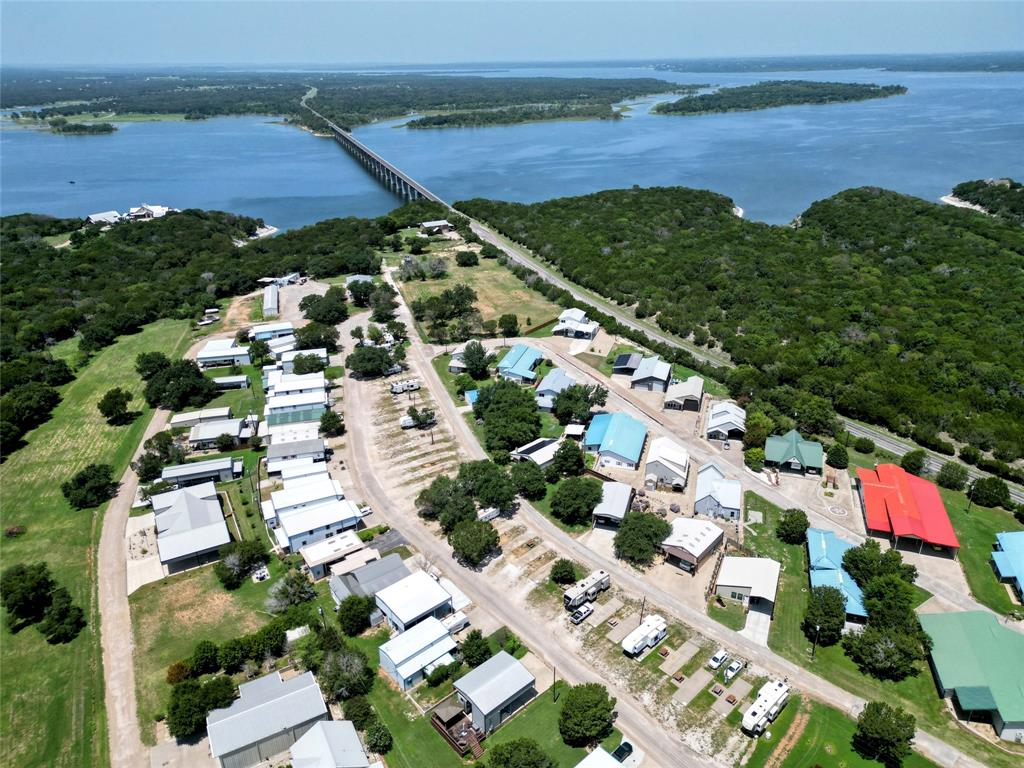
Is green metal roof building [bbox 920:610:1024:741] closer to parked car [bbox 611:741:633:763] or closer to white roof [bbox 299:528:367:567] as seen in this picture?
parked car [bbox 611:741:633:763]

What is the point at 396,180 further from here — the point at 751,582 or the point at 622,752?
the point at 622,752

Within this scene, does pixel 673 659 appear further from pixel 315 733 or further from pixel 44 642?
pixel 44 642

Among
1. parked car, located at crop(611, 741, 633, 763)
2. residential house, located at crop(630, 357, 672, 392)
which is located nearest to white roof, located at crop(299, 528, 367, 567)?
parked car, located at crop(611, 741, 633, 763)

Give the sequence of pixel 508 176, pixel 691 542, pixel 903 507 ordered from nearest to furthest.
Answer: pixel 691 542 → pixel 903 507 → pixel 508 176

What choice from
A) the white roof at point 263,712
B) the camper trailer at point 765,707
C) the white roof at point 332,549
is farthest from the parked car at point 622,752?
the white roof at point 332,549


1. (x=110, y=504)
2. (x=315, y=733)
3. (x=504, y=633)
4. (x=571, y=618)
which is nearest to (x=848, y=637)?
(x=571, y=618)

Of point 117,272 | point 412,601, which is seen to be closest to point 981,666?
point 412,601
